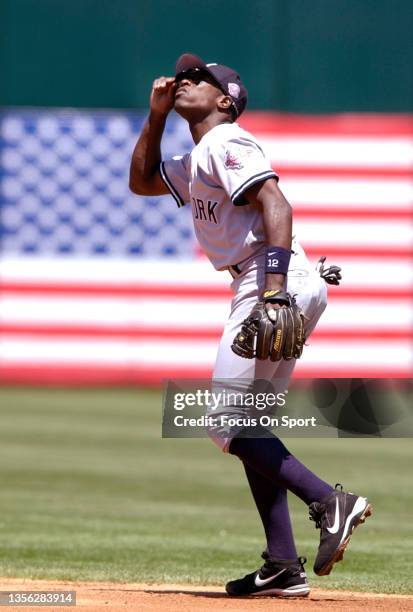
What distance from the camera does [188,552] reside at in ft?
26.2

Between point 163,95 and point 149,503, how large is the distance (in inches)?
166

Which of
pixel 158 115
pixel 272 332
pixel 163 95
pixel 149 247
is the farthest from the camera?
pixel 149 247

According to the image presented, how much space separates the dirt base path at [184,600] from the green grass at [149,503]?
0.28 meters

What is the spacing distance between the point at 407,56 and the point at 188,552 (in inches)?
451

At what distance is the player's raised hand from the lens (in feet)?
21.0

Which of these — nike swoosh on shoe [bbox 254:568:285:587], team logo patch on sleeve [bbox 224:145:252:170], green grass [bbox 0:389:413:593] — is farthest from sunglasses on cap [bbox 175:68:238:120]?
green grass [bbox 0:389:413:593]

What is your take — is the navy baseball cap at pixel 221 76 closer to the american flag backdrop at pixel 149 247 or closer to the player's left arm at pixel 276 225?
the player's left arm at pixel 276 225

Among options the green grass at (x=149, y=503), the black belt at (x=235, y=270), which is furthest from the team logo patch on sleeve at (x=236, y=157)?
the green grass at (x=149, y=503)

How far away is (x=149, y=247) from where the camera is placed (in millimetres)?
18172

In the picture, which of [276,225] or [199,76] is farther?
[199,76]

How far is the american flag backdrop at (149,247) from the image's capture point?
17.9m

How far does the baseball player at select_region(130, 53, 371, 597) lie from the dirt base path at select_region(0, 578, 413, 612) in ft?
0.59

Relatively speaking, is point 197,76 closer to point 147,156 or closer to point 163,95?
point 163,95

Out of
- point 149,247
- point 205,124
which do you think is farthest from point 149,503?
point 149,247
